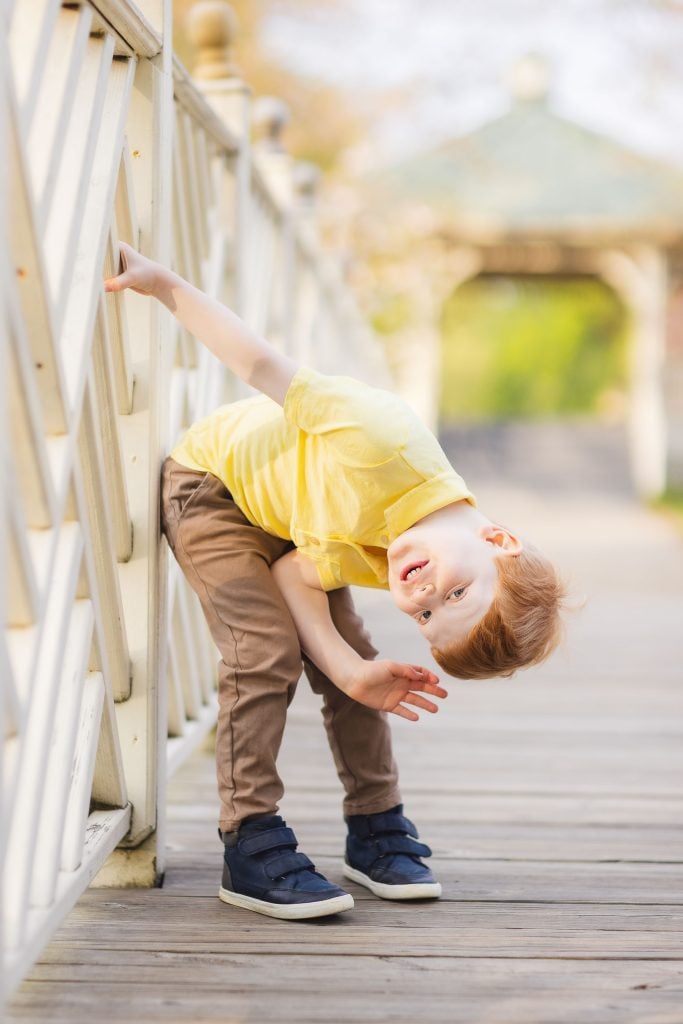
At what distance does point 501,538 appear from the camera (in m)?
1.68

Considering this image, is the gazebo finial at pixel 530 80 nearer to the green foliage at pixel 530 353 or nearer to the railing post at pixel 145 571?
the green foliage at pixel 530 353

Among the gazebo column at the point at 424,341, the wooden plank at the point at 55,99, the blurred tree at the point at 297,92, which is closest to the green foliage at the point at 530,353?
the gazebo column at the point at 424,341

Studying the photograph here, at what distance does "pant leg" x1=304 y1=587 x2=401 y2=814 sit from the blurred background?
24.1 ft

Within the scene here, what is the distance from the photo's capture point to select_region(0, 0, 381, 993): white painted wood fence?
121 centimetres

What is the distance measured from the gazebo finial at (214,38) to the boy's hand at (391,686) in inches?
58.5

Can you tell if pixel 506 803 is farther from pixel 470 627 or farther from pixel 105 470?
pixel 105 470

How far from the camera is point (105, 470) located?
65.6 inches

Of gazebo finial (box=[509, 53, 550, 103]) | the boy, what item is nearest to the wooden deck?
the boy

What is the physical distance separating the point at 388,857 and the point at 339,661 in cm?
32

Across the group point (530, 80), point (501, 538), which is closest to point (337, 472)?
point (501, 538)

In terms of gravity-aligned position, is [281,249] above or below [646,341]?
above

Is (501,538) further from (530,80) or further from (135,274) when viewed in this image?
(530,80)

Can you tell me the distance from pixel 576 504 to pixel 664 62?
377cm

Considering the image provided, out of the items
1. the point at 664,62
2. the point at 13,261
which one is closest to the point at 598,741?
the point at 13,261
